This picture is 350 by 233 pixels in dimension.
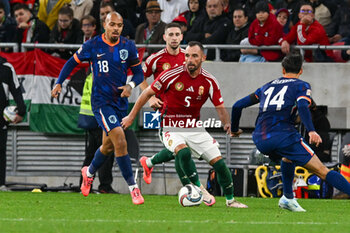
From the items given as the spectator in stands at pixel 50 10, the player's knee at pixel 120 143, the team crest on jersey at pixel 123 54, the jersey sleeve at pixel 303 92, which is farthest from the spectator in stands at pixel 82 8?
the jersey sleeve at pixel 303 92

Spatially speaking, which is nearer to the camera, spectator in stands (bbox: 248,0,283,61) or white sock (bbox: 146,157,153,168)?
white sock (bbox: 146,157,153,168)

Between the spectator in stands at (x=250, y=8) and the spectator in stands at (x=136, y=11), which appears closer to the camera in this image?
the spectator in stands at (x=250, y=8)

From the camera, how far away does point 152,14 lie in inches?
663

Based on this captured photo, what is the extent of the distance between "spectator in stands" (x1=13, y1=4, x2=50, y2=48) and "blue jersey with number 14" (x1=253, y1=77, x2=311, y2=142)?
28.2 ft

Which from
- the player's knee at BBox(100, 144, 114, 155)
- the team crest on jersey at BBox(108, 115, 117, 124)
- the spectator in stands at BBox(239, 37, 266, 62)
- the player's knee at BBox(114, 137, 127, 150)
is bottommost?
the player's knee at BBox(100, 144, 114, 155)

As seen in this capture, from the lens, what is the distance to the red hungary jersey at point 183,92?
1109 centimetres

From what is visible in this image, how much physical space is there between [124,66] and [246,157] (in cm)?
558

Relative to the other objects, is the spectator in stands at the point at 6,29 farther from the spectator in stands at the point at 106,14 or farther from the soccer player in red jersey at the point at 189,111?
the soccer player in red jersey at the point at 189,111

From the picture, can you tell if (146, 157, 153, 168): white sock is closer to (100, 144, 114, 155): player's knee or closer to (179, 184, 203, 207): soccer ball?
(100, 144, 114, 155): player's knee

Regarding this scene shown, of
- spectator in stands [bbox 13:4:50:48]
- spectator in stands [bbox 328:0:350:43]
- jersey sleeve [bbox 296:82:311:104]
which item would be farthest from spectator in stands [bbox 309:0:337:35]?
jersey sleeve [bbox 296:82:311:104]

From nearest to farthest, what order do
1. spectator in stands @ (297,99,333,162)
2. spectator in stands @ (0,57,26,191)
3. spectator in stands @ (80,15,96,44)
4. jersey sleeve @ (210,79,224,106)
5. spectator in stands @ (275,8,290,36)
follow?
jersey sleeve @ (210,79,224,106)
spectator in stands @ (297,99,333,162)
spectator in stands @ (0,57,26,191)
spectator in stands @ (275,8,290,36)
spectator in stands @ (80,15,96,44)

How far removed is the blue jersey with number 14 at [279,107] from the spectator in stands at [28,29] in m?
8.59

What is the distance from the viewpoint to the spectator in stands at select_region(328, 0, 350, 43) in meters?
16.2

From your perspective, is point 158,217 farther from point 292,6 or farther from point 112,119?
point 292,6
